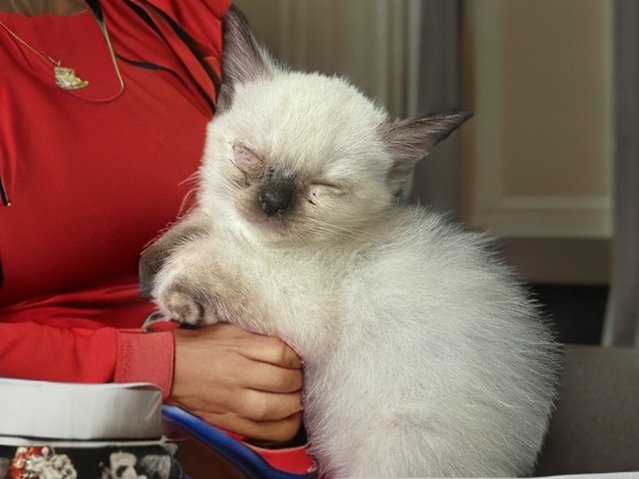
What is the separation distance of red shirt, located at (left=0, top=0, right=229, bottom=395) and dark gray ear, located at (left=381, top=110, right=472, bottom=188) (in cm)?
24

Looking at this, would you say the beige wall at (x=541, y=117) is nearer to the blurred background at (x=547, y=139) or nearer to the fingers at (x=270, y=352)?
the blurred background at (x=547, y=139)

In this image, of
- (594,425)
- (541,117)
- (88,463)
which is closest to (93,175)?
(88,463)

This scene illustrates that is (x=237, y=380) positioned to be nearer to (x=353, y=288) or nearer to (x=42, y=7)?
(x=353, y=288)

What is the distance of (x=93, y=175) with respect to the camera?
829mm

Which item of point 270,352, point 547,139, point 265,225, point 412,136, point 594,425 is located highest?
point 547,139

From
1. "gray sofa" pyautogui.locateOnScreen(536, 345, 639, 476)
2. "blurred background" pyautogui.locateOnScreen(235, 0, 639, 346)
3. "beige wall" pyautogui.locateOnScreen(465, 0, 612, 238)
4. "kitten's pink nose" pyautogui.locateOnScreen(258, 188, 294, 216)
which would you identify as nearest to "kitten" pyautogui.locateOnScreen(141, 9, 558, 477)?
"kitten's pink nose" pyautogui.locateOnScreen(258, 188, 294, 216)

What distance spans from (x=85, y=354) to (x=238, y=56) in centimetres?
38

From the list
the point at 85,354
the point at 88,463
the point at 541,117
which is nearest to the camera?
the point at 88,463

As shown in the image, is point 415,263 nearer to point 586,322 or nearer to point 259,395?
point 259,395

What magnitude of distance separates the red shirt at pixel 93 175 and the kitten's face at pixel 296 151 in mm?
63

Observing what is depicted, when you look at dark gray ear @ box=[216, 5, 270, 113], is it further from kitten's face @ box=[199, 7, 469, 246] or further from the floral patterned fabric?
the floral patterned fabric

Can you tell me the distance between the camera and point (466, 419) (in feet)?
2.60

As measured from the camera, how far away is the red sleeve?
714mm

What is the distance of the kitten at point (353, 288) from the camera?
797 millimetres
